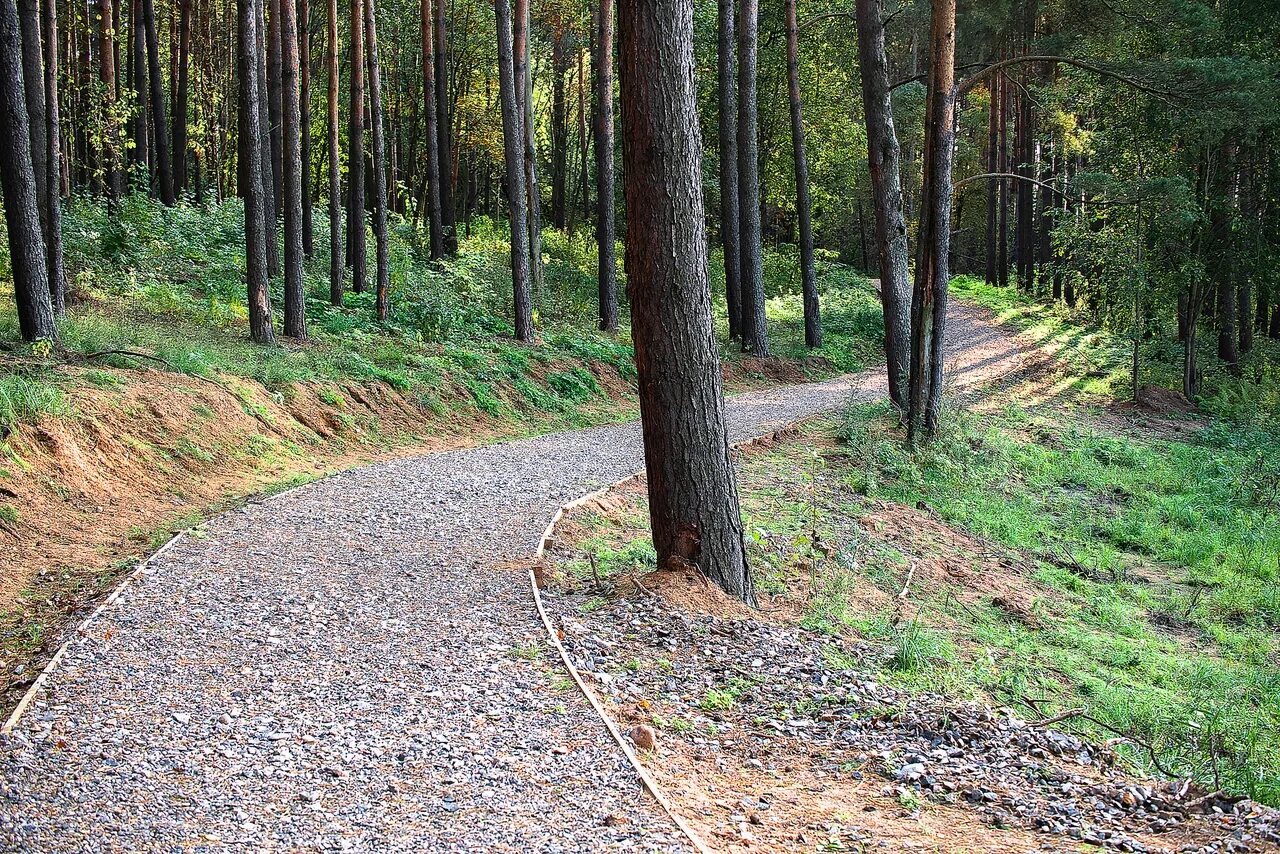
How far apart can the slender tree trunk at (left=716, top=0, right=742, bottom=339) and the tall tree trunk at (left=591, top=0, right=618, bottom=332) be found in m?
2.25

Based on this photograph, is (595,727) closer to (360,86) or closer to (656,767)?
(656,767)

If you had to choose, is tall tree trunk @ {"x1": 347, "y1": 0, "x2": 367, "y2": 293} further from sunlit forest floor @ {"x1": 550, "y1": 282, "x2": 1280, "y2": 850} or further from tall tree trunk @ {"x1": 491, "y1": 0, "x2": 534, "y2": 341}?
sunlit forest floor @ {"x1": 550, "y1": 282, "x2": 1280, "y2": 850}

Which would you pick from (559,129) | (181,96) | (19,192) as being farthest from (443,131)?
(19,192)

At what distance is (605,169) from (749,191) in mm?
3009

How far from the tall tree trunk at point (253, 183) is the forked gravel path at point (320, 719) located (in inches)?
254

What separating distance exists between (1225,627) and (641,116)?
23.6 ft

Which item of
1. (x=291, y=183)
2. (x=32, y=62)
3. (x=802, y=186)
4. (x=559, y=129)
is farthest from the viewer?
(x=559, y=129)

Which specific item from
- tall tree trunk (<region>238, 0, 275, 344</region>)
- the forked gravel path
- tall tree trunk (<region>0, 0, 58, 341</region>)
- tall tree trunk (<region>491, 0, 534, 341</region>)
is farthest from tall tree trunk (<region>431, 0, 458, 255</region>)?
the forked gravel path

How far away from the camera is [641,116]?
6.49m

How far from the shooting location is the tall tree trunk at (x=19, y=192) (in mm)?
9844

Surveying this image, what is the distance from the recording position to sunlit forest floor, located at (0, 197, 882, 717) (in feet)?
26.3

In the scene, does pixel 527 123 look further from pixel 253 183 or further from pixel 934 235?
pixel 934 235

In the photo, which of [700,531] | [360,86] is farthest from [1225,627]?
[360,86]

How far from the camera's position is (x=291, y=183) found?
1518 cm
